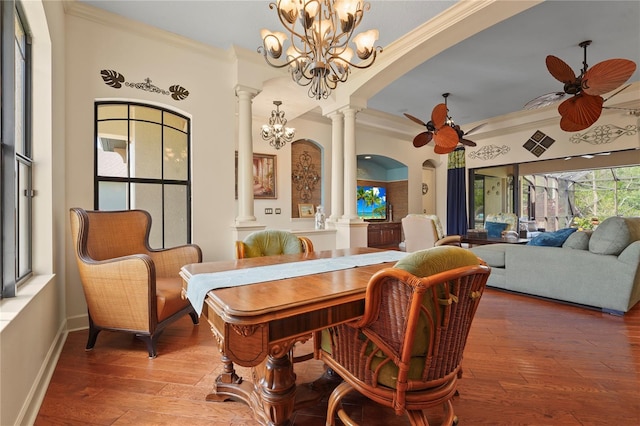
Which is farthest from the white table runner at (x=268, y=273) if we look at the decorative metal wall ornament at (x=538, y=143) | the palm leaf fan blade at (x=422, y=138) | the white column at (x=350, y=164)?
the decorative metal wall ornament at (x=538, y=143)

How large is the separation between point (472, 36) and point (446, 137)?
175cm

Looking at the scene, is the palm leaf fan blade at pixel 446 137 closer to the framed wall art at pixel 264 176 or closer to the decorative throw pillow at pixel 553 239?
the decorative throw pillow at pixel 553 239

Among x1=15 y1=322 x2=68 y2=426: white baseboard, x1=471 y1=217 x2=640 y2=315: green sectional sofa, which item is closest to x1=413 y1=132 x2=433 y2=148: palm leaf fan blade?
x1=471 y1=217 x2=640 y2=315: green sectional sofa

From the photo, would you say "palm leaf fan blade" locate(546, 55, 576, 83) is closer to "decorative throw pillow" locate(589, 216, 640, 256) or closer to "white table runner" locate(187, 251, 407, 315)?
"decorative throw pillow" locate(589, 216, 640, 256)

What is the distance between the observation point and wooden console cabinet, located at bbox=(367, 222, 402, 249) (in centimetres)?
766

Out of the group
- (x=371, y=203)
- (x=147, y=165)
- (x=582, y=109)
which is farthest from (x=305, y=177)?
(x=582, y=109)

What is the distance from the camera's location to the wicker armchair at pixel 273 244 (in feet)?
7.50

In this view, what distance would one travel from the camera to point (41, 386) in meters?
1.71

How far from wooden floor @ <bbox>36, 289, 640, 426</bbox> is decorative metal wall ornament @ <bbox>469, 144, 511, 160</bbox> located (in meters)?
5.17

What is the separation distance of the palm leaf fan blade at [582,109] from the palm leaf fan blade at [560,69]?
397mm

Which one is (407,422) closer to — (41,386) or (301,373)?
(301,373)

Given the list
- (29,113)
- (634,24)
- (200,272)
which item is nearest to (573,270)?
(634,24)

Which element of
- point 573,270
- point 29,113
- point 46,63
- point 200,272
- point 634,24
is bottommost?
point 573,270

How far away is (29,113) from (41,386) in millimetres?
1820
